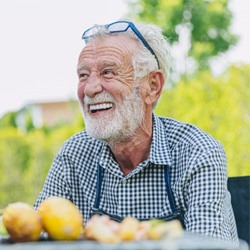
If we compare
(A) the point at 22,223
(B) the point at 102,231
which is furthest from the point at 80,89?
(B) the point at 102,231

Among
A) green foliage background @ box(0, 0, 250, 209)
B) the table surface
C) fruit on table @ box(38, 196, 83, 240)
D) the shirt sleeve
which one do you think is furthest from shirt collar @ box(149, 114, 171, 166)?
the table surface

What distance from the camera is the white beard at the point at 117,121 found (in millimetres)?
2584

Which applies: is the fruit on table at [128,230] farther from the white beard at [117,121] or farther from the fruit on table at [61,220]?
the white beard at [117,121]

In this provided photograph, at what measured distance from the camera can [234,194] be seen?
2664 mm

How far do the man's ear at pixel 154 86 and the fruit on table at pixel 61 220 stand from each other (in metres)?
1.14

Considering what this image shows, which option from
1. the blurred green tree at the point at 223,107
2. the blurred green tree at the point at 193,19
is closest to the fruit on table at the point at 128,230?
the blurred green tree at the point at 223,107

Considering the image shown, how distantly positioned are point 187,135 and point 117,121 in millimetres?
270

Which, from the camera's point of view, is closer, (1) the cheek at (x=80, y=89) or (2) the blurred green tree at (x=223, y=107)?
(1) the cheek at (x=80, y=89)

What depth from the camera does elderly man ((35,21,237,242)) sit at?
8.09 feet

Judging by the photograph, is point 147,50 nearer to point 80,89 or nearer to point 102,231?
point 80,89

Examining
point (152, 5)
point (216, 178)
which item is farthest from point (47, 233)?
point (152, 5)

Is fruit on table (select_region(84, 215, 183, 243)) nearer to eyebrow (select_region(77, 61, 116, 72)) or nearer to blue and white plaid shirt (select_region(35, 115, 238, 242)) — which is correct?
blue and white plaid shirt (select_region(35, 115, 238, 242))

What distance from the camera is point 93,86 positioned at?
255cm

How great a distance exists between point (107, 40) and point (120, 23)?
0.09 meters
